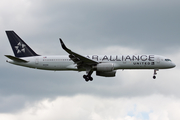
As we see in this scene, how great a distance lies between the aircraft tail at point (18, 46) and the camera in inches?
2773

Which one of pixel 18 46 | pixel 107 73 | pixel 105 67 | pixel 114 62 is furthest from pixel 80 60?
pixel 18 46

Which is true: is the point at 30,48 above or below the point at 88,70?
above

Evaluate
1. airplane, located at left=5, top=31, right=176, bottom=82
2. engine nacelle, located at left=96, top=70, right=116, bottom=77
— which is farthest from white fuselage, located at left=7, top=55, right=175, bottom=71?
engine nacelle, located at left=96, top=70, right=116, bottom=77

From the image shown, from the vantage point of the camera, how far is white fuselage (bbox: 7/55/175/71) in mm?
64688

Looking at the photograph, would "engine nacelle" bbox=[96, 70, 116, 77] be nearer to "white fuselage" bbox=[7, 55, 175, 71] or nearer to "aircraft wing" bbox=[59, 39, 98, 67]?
"white fuselage" bbox=[7, 55, 175, 71]

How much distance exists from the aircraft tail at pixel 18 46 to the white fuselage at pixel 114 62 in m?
2.57

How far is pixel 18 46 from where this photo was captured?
71.3 meters

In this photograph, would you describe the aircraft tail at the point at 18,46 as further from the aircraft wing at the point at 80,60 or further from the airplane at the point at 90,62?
the aircraft wing at the point at 80,60

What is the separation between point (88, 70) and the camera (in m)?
65.8

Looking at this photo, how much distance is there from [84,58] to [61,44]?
6070 millimetres

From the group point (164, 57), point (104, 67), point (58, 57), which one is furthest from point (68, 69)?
point (164, 57)

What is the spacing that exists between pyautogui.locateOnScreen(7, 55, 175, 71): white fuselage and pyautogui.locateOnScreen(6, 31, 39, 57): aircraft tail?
2.57 meters

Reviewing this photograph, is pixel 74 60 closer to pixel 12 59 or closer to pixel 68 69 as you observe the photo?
pixel 68 69

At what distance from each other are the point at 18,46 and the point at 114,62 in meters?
20.2
